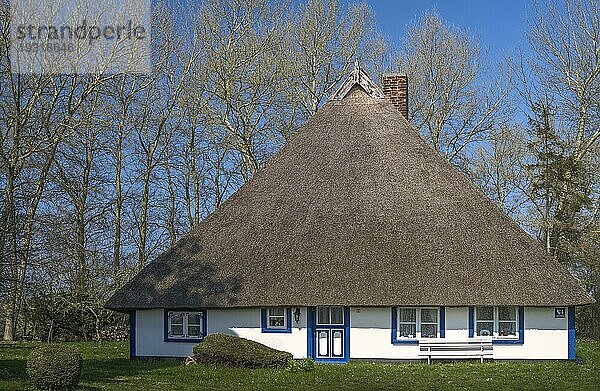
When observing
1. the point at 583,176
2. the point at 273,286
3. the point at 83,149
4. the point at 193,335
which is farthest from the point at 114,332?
the point at 583,176

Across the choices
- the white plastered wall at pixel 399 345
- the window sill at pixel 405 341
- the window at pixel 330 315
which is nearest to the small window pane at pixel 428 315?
the white plastered wall at pixel 399 345

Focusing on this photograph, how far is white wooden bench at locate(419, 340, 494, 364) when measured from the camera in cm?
2647

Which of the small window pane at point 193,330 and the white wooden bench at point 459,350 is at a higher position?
the small window pane at point 193,330

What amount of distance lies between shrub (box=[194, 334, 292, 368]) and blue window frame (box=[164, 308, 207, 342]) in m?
2.80

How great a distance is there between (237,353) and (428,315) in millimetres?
5754

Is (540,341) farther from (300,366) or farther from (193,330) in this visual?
(193,330)

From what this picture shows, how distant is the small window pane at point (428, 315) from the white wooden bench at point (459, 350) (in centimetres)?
71

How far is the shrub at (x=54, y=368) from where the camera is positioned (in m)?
17.7

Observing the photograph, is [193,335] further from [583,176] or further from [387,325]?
[583,176]

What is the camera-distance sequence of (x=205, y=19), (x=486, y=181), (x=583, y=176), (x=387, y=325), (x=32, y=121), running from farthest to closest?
(x=486, y=181)
(x=205, y=19)
(x=583, y=176)
(x=32, y=121)
(x=387, y=325)

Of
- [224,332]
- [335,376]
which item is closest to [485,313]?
[335,376]

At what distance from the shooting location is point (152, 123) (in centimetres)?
4416

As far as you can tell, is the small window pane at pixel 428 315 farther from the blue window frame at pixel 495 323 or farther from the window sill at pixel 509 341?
the window sill at pixel 509 341

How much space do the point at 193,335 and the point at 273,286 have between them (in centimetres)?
314
